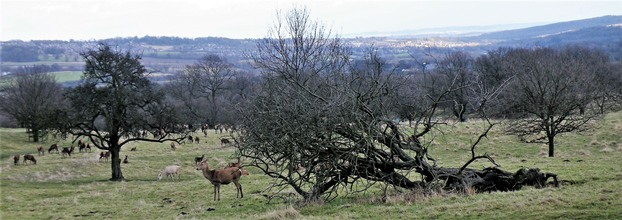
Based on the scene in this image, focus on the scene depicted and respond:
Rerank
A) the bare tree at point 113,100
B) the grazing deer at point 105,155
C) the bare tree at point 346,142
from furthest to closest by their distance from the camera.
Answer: the grazing deer at point 105,155
the bare tree at point 113,100
the bare tree at point 346,142

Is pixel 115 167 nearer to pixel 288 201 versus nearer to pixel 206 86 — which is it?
pixel 288 201

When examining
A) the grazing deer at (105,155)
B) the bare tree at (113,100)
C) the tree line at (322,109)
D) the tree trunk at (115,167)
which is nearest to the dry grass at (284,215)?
the tree line at (322,109)

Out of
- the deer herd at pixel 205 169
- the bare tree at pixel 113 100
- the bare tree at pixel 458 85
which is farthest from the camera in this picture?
the bare tree at pixel 113 100

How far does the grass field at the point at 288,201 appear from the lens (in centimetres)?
1182

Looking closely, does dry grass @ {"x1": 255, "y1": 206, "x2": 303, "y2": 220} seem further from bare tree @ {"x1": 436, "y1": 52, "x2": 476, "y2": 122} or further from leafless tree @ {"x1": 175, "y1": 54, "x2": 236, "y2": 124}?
leafless tree @ {"x1": 175, "y1": 54, "x2": 236, "y2": 124}

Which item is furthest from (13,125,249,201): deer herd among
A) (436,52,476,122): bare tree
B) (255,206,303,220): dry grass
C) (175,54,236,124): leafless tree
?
(175,54,236,124): leafless tree

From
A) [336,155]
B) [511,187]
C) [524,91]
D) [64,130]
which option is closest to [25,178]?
[64,130]

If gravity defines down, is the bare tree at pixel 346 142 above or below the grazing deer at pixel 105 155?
above

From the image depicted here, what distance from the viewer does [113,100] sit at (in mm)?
30547

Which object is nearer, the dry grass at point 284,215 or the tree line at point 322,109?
the dry grass at point 284,215

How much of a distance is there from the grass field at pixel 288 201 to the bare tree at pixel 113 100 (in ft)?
10.6

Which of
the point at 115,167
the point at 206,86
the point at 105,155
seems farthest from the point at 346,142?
the point at 206,86

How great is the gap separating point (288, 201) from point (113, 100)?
1803 centimetres

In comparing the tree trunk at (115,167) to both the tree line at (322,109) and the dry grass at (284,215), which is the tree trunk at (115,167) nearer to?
the tree line at (322,109)
